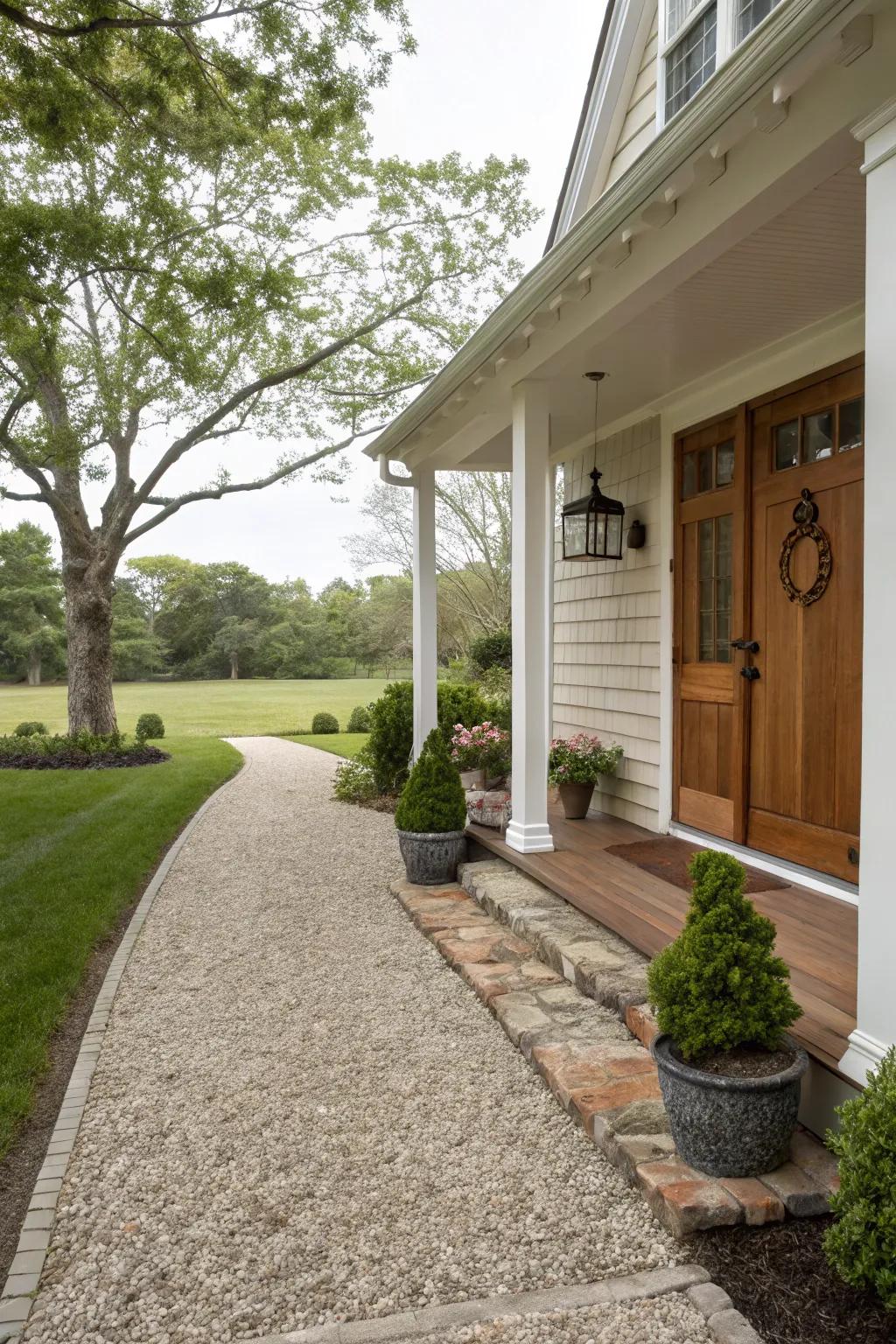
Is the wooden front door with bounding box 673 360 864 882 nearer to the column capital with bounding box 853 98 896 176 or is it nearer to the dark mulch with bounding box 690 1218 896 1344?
the column capital with bounding box 853 98 896 176

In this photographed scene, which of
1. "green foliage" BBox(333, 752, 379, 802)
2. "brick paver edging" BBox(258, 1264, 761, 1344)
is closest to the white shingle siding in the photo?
"green foliage" BBox(333, 752, 379, 802)

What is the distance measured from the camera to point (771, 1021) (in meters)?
2.27

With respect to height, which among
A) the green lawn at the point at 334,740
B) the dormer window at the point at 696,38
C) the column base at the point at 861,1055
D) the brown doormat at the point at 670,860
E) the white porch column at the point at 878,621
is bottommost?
the green lawn at the point at 334,740

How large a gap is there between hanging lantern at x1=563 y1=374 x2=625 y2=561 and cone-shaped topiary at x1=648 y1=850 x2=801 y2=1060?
365 cm

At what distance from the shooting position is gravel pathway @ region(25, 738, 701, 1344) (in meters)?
2.02

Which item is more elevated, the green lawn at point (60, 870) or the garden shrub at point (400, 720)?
the garden shrub at point (400, 720)

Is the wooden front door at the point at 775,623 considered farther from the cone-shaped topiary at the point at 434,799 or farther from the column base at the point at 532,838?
the cone-shaped topiary at the point at 434,799

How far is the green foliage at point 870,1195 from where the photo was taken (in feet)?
5.73

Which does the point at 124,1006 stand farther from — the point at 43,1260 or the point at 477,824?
the point at 477,824

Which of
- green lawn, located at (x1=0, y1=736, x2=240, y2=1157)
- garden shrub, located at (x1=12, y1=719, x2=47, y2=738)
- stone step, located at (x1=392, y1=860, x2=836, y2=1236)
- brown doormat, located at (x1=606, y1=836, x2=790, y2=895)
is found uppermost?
brown doormat, located at (x1=606, y1=836, x2=790, y2=895)

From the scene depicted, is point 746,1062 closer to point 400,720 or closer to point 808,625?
point 808,625

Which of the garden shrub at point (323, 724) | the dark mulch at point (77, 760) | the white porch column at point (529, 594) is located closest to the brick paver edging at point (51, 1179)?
the white porch column at point (529, 594)

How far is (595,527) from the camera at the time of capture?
5.72 meters

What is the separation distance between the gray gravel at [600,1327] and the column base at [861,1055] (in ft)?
2.22
